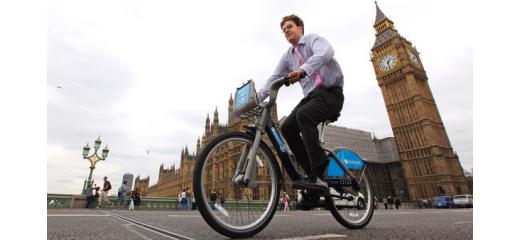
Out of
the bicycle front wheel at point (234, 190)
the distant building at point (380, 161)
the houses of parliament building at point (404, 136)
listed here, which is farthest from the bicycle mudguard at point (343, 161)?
the distant building at point (380, 161)

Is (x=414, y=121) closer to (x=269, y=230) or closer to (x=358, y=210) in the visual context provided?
(x=358, y=210)

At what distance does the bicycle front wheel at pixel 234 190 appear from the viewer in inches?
63.1

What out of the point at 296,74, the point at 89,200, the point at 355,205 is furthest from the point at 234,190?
the point at 89,200

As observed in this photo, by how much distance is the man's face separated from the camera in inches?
93.7

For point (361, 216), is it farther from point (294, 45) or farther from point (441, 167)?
point (441, 167)

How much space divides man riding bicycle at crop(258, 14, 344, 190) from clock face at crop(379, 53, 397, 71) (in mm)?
55569

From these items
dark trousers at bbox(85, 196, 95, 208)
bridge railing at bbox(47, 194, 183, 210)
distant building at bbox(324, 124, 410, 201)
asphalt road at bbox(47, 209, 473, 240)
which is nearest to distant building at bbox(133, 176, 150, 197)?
distant building at bbox(324, 124, 410, 201)

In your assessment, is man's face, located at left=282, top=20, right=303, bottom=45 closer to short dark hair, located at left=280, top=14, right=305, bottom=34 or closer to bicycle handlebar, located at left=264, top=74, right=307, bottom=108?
short dark hair, located at left=280, top=14, right=305, bottom=34

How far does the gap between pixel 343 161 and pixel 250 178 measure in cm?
121

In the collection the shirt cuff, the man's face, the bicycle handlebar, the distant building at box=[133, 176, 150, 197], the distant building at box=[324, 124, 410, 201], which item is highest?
the man's face

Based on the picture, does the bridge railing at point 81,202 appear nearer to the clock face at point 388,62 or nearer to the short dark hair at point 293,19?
the short dark hair at point 293,19

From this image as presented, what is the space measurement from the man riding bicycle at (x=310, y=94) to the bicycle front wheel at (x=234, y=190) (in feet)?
0.77

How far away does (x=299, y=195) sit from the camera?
6.95 feet

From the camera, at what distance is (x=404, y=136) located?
48.2 meters
